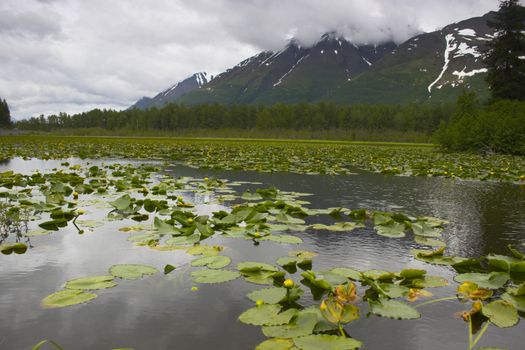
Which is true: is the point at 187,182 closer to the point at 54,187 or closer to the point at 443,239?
the point at 54,187

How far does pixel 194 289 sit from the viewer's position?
11.6 ft

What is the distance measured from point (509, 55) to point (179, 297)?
40.3 meters

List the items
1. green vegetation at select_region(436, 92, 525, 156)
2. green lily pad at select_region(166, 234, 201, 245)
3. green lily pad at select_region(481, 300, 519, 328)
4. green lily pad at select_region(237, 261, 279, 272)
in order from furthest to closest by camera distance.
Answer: green vegetation at select_region(436, 92, 525, 156)
green lily pad at select_region(166, 234, 201, 245)
green lily pad at select_region(237, 261, 279, 272)
green lily pad at select_region(481, 300, 519, 328)

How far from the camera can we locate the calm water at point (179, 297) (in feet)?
9.00

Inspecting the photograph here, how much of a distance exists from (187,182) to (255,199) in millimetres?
3517

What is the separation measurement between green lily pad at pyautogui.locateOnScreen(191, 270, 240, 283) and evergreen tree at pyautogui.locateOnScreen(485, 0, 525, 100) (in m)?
38.4

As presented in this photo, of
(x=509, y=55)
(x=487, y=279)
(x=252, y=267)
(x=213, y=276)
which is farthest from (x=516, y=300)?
(x=509, y=55)

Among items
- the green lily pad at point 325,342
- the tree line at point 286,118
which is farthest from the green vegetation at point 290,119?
the green lily pad at point 325,342

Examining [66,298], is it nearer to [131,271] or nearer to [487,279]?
[131,271]

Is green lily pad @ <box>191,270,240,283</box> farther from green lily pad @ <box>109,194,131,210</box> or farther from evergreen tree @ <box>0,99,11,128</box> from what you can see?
evergreen tree @ <box>0,99,11,128</box>

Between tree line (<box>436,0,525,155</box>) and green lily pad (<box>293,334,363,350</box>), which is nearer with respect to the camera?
green lily pad (<box>293,334,363,350</box>)

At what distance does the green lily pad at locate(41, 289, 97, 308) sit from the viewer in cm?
316

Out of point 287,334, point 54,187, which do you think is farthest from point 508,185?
point 54,187

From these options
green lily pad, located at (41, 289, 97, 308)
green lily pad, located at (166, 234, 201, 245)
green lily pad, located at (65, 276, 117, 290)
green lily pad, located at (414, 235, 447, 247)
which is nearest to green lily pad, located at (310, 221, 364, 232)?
green lily pad, located at (414, 235, 447, 247)
